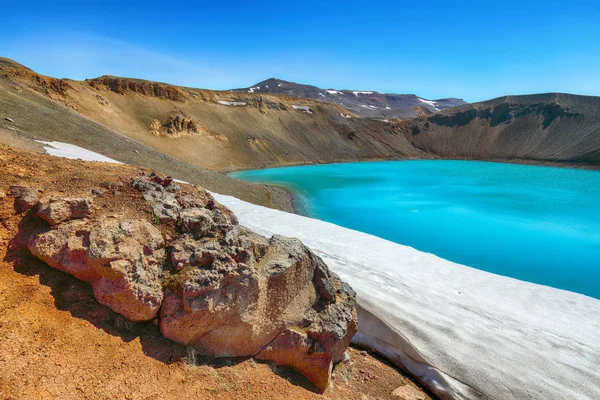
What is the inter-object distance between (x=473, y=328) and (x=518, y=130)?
86.0 meters

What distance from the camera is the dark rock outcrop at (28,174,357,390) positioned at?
156 inches

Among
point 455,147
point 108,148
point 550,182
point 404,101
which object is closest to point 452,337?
point 108,148

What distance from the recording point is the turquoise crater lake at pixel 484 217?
14.2 metres

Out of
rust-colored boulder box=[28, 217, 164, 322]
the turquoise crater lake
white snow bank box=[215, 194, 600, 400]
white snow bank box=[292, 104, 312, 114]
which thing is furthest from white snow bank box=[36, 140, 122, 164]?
white snow bank box=[292, 104, 312, 114]

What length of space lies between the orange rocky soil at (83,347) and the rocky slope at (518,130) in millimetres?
73893

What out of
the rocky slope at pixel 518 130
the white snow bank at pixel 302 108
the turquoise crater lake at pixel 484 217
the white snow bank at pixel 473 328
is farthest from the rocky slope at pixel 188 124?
the white snow bank at pixel 473 328

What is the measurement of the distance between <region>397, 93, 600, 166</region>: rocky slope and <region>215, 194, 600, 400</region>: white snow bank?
214 ft

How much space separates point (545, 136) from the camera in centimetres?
7012

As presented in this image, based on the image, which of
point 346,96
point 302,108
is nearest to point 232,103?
point 302,108

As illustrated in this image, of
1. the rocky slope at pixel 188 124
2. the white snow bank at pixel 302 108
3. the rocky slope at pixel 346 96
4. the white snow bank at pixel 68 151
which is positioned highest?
the rocky slope at pixel 346 96

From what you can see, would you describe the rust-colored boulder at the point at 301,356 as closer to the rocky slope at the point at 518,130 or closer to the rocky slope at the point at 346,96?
the rocky slope at the point at 518,130

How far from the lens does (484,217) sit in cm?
2231

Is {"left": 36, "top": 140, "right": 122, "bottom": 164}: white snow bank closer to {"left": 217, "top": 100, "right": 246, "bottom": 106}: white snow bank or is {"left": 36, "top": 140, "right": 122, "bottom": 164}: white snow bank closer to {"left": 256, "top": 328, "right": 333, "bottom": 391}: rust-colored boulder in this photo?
{"left": 256, "top": 328, "right": 333, "bottom": 391}: rust-colored boulder

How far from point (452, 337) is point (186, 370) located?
218 inches
